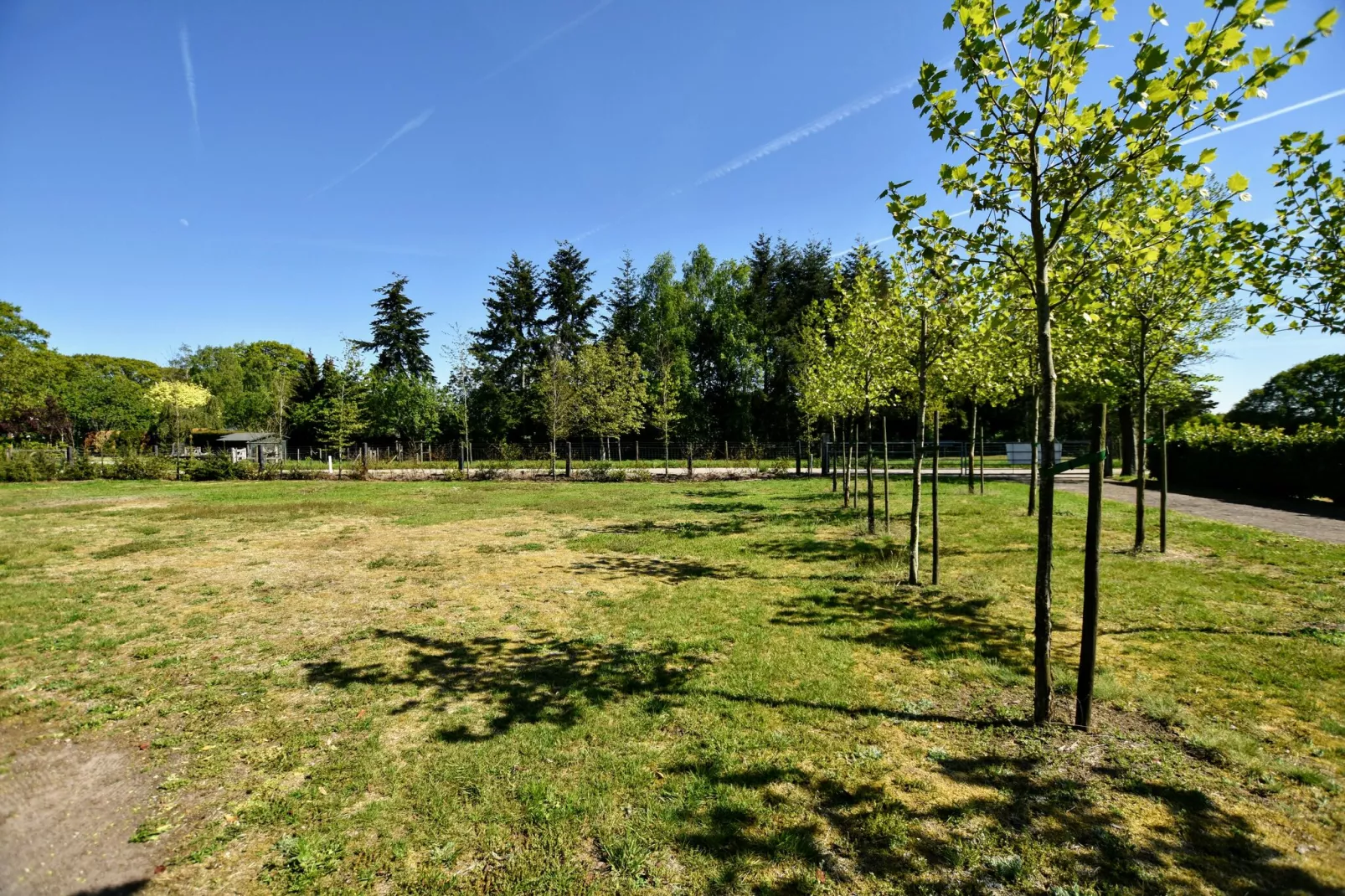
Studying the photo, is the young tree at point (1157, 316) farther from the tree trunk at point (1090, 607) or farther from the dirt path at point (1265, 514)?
the dirt path at point (1265, 514)

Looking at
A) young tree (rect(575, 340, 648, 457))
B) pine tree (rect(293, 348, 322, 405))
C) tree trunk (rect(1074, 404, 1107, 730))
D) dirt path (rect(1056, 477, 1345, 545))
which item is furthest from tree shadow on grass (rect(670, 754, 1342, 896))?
pine tree (rect(293, 348, 322, 405))

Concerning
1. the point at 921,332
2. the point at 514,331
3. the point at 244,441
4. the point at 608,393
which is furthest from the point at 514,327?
the point at 921,332

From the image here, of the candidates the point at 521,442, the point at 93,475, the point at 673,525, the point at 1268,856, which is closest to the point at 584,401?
the point at 521,442

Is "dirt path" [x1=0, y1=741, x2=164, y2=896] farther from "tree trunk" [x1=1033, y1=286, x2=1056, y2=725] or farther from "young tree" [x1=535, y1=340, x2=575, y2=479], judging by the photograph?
"young tree" [x1=535, y1=340, x2=575, y2=479]

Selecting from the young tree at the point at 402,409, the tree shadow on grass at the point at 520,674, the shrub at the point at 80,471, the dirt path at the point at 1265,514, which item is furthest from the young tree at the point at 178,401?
the dirt path at the point at 1265,514

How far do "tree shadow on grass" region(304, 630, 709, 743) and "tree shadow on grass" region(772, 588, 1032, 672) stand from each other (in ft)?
6.25

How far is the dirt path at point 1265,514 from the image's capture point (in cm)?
1040

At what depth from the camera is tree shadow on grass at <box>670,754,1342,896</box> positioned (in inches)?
104

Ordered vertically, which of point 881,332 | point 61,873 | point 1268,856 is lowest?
point 61,873

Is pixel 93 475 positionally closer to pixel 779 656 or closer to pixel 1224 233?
pixel 779 656

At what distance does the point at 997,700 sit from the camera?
4.50m

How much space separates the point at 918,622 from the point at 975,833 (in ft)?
11.7

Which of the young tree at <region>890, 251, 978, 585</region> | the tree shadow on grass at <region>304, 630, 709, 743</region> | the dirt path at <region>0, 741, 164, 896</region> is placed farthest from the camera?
the young tree at <region>890, 251, 978, 585</region>

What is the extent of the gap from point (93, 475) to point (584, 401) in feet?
84.4
